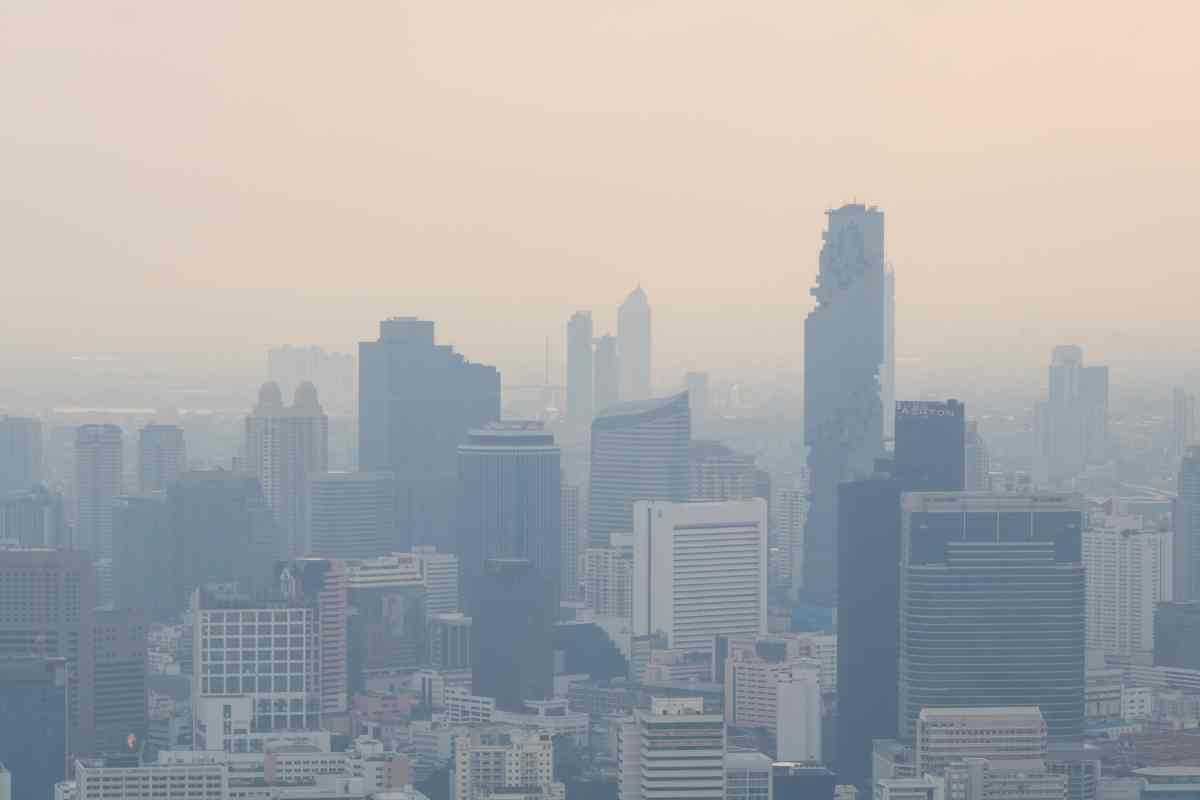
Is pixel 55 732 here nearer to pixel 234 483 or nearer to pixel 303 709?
pixel 303 709

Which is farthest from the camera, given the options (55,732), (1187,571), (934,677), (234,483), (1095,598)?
(234,483)

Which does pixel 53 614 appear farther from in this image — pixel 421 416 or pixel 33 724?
pixel 421 416

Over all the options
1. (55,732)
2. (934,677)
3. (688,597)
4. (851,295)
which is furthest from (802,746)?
(851,295)

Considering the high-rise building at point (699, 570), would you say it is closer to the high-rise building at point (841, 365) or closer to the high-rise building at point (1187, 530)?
the high-rise building at point (841, 365)

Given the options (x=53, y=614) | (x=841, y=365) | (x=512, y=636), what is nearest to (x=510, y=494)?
(x=841, y=365)

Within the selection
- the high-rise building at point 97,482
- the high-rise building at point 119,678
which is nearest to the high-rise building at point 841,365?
the high-rise building at point 97,482

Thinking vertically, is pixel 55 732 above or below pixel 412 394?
below

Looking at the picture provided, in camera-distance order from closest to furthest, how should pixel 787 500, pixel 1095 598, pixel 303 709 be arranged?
pixel 303 709, pixel 1095 598, pixel 787 500

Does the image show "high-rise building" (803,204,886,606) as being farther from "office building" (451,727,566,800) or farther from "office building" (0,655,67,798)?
"office building" (0,655,67,798)
